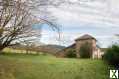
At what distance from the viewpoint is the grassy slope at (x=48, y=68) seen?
421 centimetres

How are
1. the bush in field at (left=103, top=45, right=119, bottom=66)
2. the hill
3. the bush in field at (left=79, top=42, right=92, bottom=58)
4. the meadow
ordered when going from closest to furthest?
the hill → the meadow → the bush in field at (left=79, top=42, right=92, bottom=58) → the bush in field at (left=103, top=45, right=119, bottom=66)

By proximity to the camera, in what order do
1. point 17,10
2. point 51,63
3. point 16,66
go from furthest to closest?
1. point 51,63
2. point 16,66
3. point 17,10

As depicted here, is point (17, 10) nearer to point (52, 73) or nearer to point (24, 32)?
point (24, 32)

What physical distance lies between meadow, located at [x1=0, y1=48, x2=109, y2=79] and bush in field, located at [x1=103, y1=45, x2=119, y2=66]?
27cm

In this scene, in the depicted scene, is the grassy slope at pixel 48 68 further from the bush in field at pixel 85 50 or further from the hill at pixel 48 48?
the hill at pixel 48 48

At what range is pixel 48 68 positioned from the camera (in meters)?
5.23

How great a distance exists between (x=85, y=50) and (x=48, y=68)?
35.5 inches

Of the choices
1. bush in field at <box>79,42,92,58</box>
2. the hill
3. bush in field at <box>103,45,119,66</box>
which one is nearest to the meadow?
bush in field at <box>79,42,92,58</box>

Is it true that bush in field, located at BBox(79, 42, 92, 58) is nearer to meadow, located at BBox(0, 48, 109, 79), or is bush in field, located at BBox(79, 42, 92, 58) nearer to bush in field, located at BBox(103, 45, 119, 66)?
meadow, located at BBox(0, 48, 109, 79)

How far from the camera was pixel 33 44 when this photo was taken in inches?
128

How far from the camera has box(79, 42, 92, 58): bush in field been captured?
552cm

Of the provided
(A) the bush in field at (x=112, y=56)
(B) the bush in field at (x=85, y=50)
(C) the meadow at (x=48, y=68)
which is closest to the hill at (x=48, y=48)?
(C) the meadow at (x=48, y=68)

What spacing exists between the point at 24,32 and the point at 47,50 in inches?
33.8

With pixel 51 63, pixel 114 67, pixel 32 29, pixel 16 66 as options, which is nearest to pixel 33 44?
pixel 32 29
